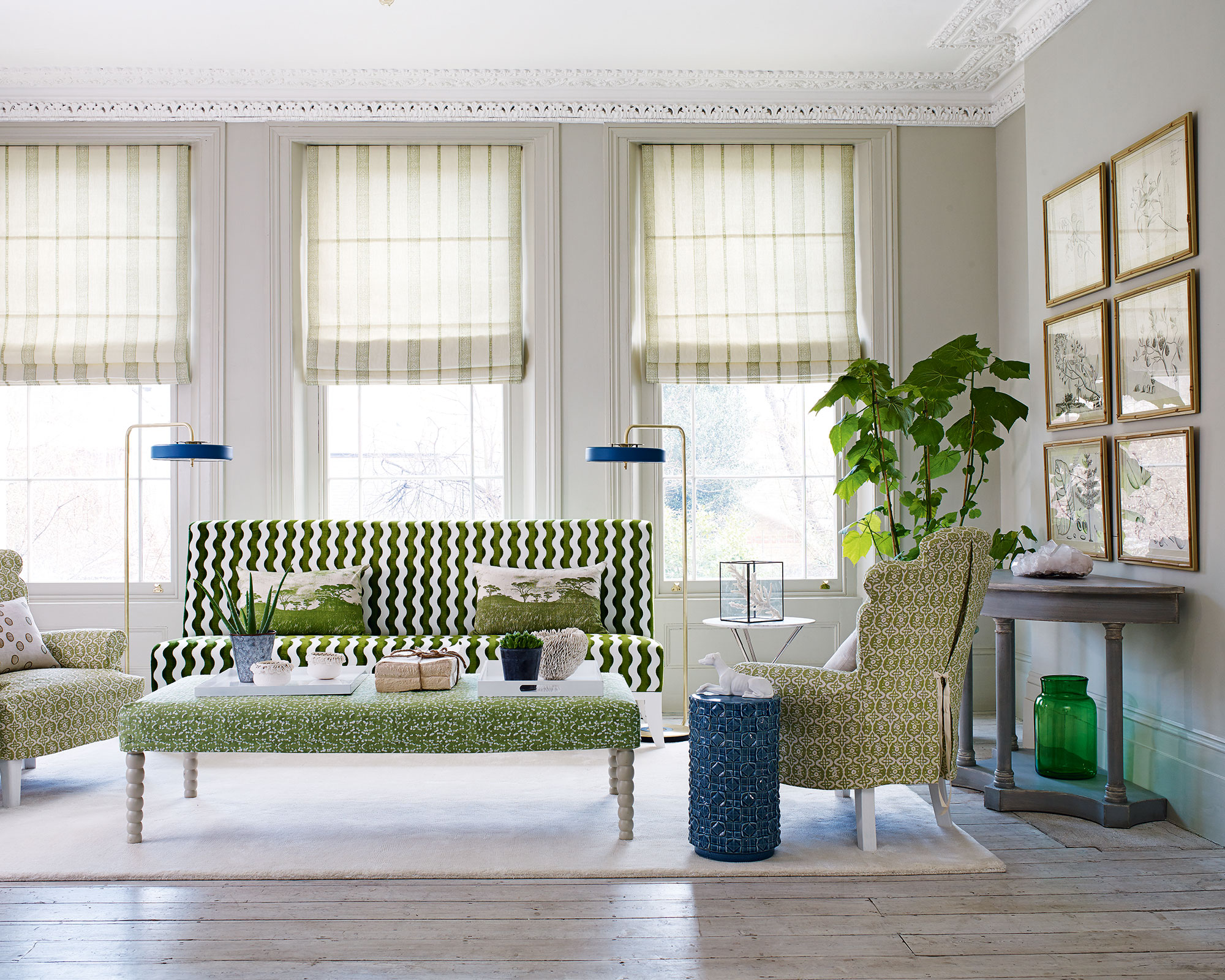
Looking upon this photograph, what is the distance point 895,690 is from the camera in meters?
3.13

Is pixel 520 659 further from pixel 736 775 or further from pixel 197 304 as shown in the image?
pixel 197 304

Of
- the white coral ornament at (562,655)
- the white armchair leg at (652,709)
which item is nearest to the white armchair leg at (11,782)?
the white coral ornament at (562,655)

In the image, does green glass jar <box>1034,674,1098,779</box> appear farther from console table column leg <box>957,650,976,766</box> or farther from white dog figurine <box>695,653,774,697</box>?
white dog figurine <box>695,653,774,697</box>

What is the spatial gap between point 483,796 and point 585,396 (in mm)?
2374

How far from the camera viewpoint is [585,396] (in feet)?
17.7

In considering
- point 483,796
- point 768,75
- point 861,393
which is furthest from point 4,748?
point 768,75

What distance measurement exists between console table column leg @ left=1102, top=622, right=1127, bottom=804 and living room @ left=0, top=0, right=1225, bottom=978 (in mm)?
19

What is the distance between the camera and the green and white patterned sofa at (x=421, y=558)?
4996mm

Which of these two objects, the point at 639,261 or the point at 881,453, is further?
the point at 639,261

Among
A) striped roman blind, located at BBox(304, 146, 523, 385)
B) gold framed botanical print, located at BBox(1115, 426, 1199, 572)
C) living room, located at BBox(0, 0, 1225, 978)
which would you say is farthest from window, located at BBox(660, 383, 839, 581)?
gold framed botanical print, located at BBox(1115, 426, 1199, 572)

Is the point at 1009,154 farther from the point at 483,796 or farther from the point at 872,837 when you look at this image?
the point at 483,796

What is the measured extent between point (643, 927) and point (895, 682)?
1.12 metres

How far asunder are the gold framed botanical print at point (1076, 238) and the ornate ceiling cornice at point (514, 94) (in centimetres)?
131

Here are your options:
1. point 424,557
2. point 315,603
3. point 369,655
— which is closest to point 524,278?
point 424,557
